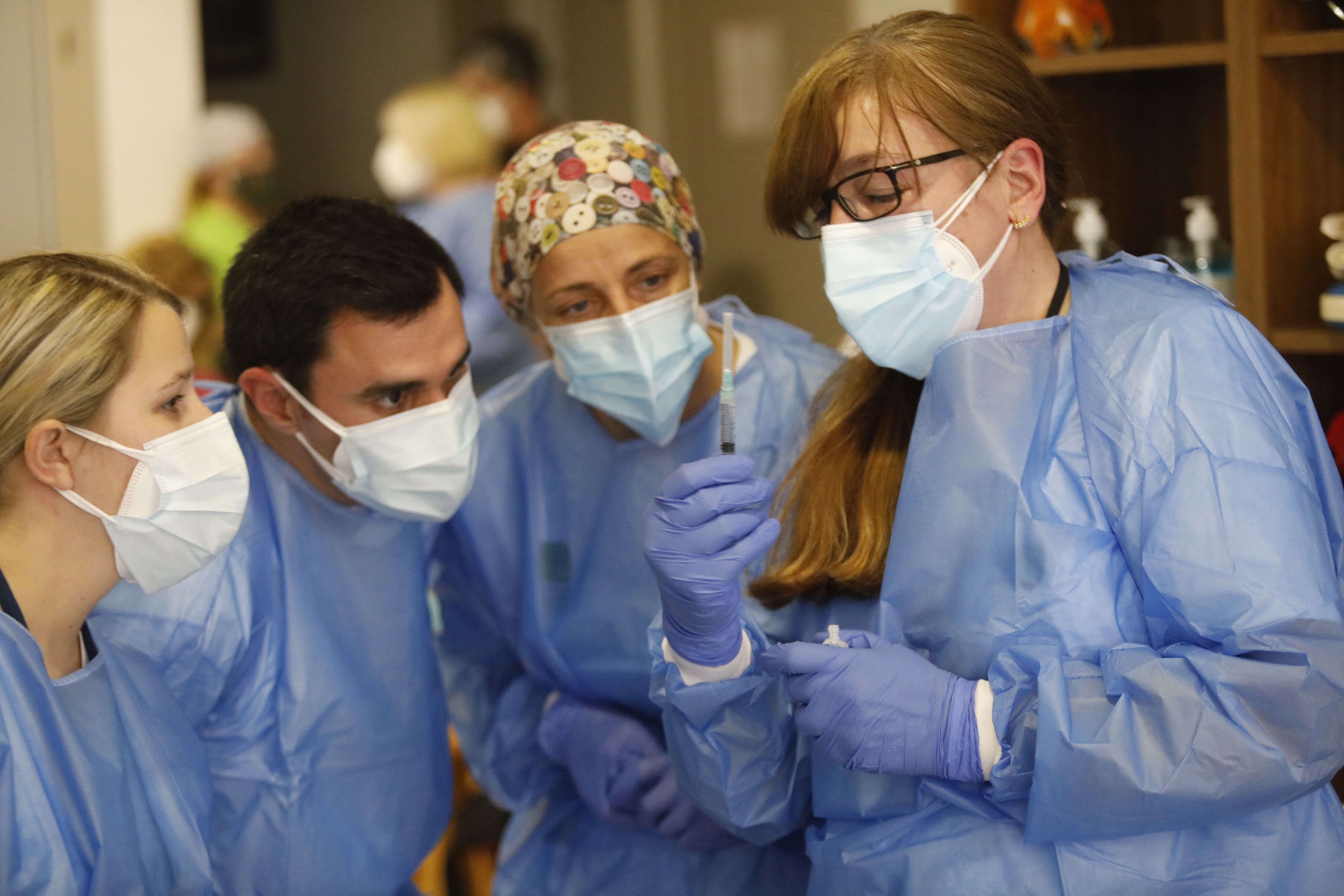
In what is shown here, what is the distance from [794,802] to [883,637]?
0.29 meters

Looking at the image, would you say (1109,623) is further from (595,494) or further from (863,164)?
(595,494)

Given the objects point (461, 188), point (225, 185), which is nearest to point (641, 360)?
point (461, 188)

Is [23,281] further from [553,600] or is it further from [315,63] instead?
[315,63]

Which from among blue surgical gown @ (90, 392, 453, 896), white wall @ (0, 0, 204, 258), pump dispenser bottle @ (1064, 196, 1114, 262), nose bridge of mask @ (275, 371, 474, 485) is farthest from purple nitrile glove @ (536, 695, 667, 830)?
white wall @ (0, 0, 204, 258)

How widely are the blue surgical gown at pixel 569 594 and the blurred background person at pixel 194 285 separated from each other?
1.85 meters

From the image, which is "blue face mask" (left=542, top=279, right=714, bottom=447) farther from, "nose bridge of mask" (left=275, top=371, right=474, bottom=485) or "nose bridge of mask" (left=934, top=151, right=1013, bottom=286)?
"nose bridge of mask" (left=934, top=151, right=1013, bottom=286)

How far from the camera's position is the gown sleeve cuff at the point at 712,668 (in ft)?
4.77

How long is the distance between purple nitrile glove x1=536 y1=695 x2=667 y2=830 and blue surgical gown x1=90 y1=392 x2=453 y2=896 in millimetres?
202

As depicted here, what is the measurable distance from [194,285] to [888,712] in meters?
2.95

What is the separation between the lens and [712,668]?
1451 millimetres

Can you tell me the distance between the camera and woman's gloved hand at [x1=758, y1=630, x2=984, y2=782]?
4.24 feet

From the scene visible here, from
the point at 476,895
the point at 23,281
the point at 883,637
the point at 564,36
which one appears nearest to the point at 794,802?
the point at 883,637

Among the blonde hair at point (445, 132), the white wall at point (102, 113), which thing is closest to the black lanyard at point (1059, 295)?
the white wall at point (102, 113)

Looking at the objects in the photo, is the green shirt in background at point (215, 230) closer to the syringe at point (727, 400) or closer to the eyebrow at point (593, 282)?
the eyebrow at point (593, 282)
